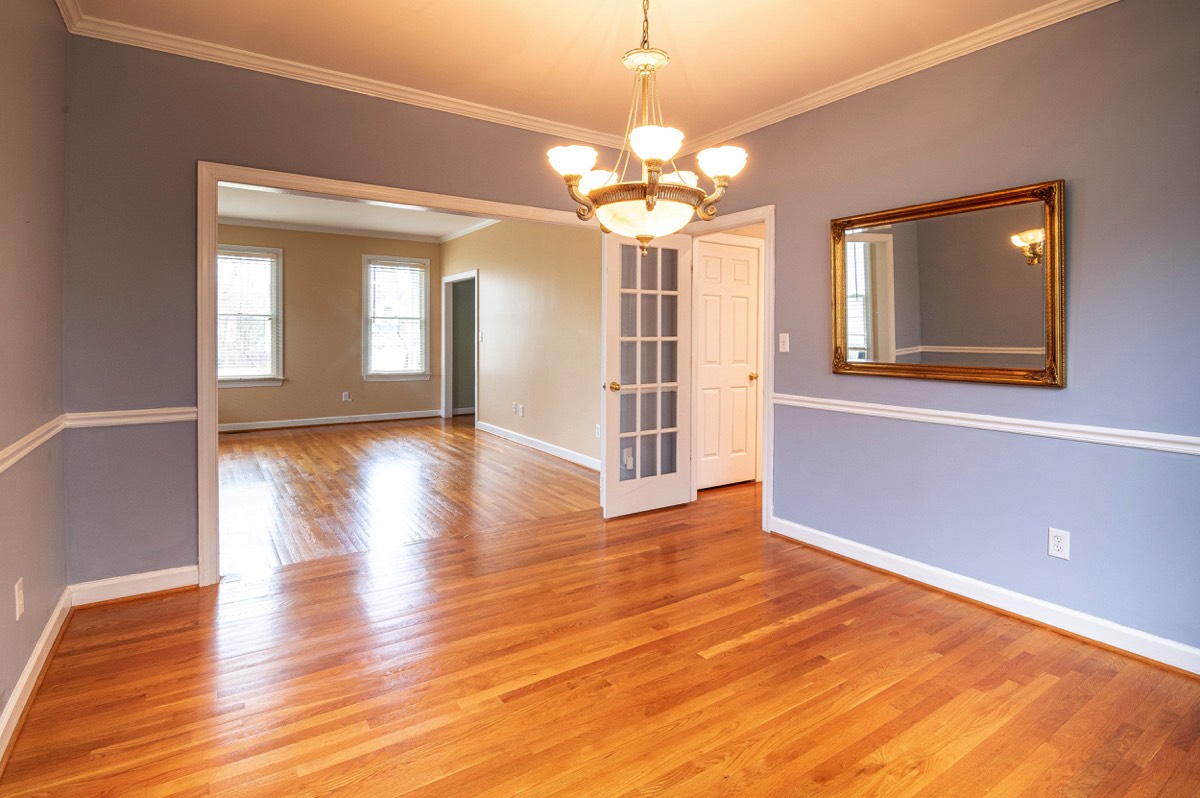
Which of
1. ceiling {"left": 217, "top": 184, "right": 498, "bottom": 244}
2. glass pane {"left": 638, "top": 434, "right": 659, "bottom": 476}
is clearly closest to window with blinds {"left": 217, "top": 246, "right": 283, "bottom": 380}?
ceiling {"left": 217, "top": 184, "right": 498, "bottom": 244}

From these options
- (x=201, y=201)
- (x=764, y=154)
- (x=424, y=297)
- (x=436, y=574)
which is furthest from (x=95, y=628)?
(x=424, y=297)

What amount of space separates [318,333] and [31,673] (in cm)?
699

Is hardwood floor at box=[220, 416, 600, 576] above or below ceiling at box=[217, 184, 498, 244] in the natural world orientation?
below

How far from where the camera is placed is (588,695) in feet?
7.30

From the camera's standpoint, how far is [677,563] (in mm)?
3537

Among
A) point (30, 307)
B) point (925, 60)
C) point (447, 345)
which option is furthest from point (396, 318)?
point (925, 60)

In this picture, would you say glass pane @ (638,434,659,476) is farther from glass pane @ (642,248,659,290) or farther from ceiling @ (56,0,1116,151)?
ceiling @ (56,0,1116,151)

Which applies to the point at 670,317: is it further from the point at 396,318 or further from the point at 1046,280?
the point at 396,318

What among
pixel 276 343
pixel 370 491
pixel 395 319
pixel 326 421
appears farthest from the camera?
pixel 395 319

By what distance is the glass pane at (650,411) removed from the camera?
14.9ft

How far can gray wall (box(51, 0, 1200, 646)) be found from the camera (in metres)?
2.45

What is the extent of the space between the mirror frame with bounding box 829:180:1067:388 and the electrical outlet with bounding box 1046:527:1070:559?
2.03 ft

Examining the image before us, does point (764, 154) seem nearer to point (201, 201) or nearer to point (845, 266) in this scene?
point (845, 266)

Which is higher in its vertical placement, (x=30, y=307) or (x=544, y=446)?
(x=30, y=307)
